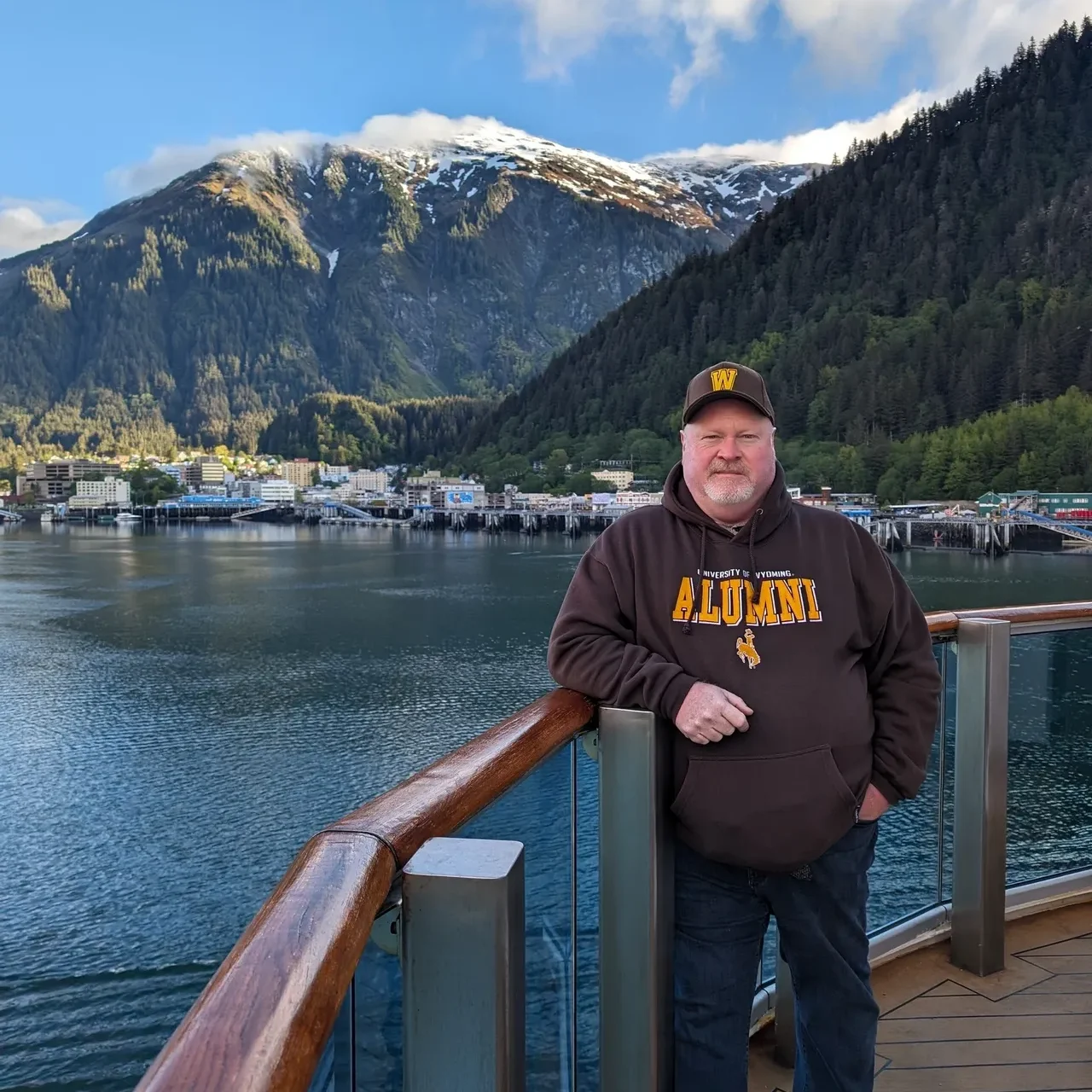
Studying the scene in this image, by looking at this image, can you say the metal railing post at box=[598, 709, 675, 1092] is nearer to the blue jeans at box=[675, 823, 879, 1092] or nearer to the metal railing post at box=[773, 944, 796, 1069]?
the blue jeans at box=[675, 823, 879, 1092]

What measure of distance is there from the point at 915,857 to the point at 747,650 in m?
1.66

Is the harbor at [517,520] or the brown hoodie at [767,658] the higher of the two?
the brown hoodie at [767,658]

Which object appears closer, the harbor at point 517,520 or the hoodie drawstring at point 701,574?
the hoodie drawstring at point 701,574

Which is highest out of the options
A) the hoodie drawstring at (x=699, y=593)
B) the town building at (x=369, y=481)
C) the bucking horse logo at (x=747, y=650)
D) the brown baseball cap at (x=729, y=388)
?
the town building at (x=369, y=481)

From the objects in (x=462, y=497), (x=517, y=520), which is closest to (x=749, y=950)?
(x=517, y=520)

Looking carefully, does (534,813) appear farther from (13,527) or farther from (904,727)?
(13,527)

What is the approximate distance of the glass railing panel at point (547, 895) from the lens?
3.93 ft

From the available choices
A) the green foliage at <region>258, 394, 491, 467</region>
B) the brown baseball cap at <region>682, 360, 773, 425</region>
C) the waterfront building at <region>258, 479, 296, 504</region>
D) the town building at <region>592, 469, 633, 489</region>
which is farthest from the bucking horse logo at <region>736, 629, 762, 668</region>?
the green foliage at <region>258, 394, 491, 467</region>

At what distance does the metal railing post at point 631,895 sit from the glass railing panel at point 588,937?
0.04 ft

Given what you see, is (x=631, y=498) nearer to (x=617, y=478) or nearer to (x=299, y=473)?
(x=617, y=478)

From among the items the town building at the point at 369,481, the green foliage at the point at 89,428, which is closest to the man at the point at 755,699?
the town building at the point at 369,481

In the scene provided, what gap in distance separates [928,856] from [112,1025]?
7.48m

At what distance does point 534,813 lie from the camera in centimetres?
144

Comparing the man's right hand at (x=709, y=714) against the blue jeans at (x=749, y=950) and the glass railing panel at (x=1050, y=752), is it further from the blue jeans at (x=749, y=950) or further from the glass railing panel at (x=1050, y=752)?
the glass railing panel at (x=1050, y=752)
